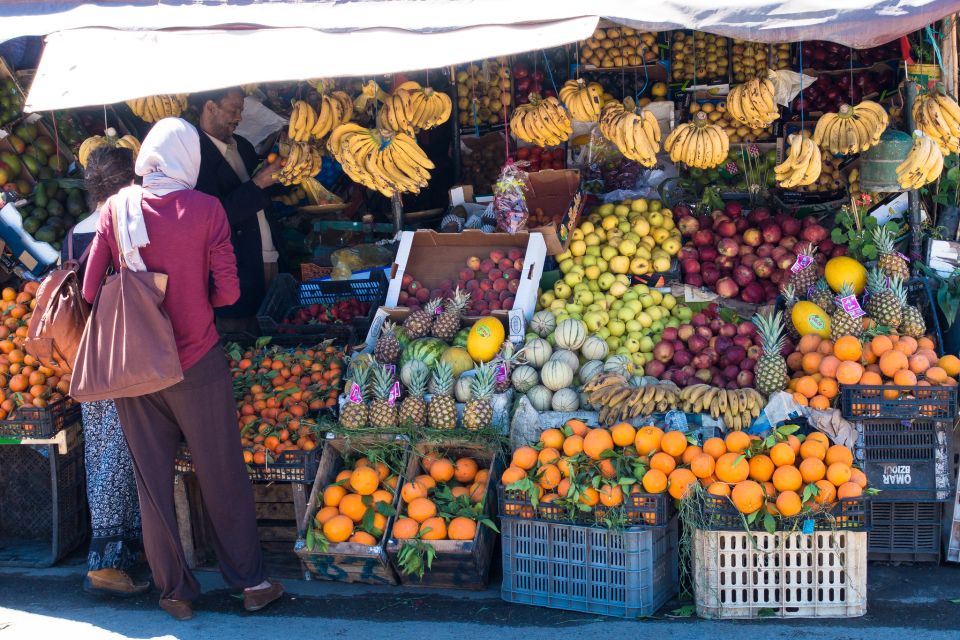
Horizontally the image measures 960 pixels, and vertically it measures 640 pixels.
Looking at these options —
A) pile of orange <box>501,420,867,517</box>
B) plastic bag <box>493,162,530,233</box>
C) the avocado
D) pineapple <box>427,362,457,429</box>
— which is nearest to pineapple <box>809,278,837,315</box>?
pile of orange <box>501,420,867,517</box>

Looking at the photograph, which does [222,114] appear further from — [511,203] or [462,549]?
[462,549]

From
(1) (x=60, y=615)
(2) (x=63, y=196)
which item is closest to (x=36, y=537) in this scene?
(1) (x=60, y=615)

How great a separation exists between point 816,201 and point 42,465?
4.93 meters

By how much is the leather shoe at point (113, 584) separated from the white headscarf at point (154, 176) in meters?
1.64

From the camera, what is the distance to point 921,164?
4.78m

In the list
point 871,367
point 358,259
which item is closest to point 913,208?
point 871,367

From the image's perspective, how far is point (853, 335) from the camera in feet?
14.8

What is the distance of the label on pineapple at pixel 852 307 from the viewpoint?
14.9 ft

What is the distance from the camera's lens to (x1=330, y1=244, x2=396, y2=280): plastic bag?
6156 millimetres

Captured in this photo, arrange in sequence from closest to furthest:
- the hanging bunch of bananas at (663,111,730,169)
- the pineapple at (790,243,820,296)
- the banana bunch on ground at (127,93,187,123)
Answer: the pineapple at (790,243,820,296) → the hanging bunch of bananas at (663,111,730,169) → the banana bunch on ground at (127,93,187,123)

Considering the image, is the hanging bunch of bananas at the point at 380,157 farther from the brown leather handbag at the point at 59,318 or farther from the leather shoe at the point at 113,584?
the leather shoe at the point at 113,584

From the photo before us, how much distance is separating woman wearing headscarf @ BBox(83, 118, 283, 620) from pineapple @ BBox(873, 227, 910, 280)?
3240 mm

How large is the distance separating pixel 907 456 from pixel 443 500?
212 centimetres

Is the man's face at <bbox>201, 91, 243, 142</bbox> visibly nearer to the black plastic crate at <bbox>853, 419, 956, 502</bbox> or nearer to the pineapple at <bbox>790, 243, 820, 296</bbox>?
the pineapple at <bbox>790, 243, 820, 296</bbox>
